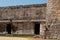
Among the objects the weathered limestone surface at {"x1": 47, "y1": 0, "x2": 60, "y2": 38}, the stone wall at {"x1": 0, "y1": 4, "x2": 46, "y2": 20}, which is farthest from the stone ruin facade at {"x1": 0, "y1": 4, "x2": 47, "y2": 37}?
the weathered limestone surface at {"x1": 47, "y1": 0, "x2": 60, "y2": 38}

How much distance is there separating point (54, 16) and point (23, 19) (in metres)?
5.56

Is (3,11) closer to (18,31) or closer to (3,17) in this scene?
(3,17)

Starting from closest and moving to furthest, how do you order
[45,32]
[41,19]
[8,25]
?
[45,32] → [41,19] → [8,25]

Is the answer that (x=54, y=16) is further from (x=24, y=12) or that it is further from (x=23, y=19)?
(x=24, y=12)

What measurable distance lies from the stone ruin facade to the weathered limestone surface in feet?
11.0

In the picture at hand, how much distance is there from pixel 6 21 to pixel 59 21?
704 cm

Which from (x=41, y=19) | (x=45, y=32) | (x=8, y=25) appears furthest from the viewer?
(x=8, y=25)

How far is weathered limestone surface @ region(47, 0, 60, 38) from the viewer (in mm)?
14600

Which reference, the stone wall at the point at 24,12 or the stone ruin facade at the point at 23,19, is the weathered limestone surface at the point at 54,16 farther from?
the stone wall at the point at 24,12

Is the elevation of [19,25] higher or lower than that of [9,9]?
lower

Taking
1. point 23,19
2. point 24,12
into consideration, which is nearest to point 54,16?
point 23,19

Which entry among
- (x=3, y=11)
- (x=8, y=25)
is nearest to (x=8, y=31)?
(x=8, y=25)

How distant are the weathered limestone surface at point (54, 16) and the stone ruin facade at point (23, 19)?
3.36 metres

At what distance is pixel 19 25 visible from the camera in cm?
2027
